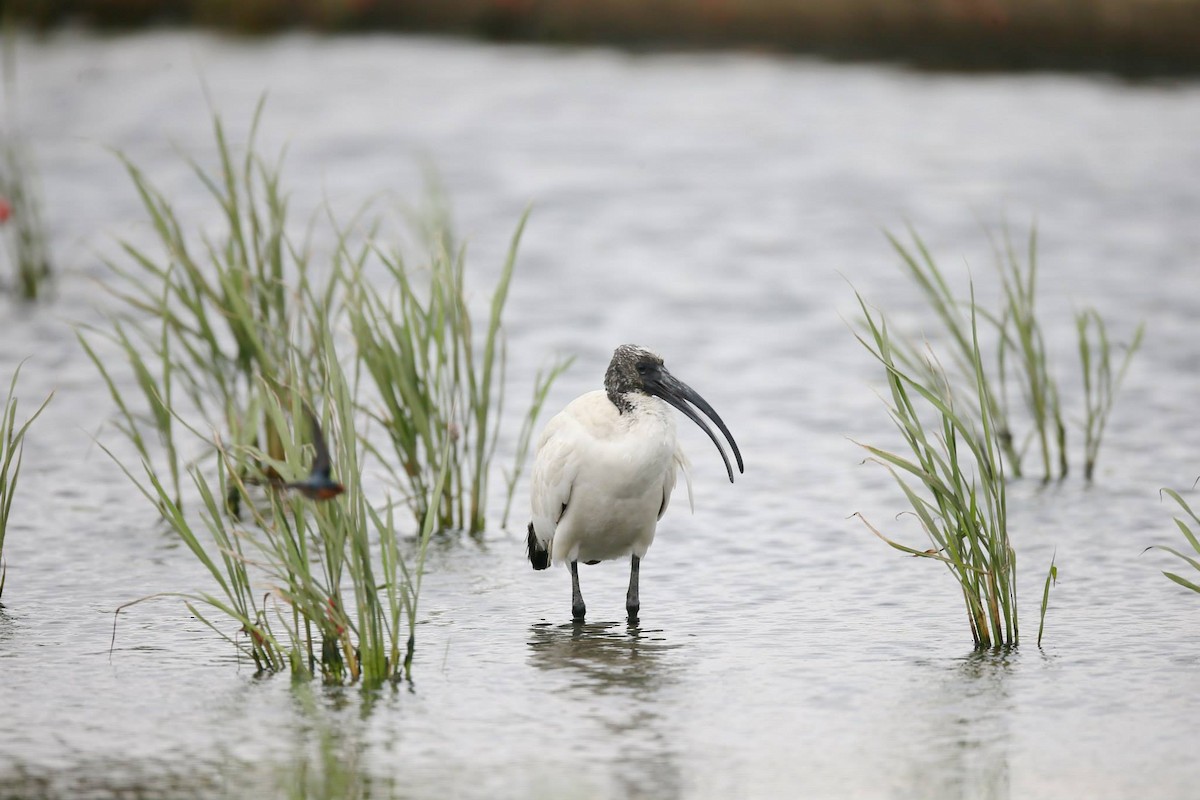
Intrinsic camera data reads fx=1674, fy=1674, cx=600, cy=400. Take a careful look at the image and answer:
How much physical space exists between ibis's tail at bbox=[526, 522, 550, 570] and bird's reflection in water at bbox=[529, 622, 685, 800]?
422mm

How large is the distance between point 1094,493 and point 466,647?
10.9 feet

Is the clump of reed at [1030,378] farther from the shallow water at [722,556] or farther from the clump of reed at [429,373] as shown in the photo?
the clump of reed at [429,373]

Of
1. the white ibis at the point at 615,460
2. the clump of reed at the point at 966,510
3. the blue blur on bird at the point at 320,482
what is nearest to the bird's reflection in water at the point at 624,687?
the white ibis at the point at 615,460

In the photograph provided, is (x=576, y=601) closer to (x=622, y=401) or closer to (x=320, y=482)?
(x=622, y=401)

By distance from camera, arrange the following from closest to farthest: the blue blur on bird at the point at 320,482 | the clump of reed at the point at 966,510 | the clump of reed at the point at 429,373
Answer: the blue blur on bird at the point at 320,482 → the clump of reed at the point at 966,510 → the clump of reed at the point at 429,373

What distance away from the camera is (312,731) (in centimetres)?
473

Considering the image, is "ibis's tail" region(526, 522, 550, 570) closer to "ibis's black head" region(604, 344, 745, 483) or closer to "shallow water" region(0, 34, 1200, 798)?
"shallow water" region(0, 34, 1200, 798)

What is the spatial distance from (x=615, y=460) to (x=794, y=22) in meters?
16.7

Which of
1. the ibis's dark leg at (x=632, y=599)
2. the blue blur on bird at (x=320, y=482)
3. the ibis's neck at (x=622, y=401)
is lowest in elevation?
the ibis's dark leg at (x=632, y=599)

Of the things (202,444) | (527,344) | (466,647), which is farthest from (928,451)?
(527,344)

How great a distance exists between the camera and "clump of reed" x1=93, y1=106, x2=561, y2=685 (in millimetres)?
4754

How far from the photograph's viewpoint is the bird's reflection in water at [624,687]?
14.7 feet

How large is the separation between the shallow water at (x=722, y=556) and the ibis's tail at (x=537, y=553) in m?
0.12

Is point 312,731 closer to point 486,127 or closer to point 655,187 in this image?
point 655,187
